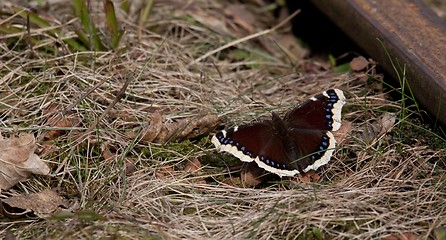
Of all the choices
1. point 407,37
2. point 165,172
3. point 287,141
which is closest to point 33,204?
point 165,172

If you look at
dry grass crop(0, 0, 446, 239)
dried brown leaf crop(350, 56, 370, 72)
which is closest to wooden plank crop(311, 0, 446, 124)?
dried brown leaf crop(350, 56, 370, 72)

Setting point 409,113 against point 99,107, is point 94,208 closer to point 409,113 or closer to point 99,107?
point 99,107

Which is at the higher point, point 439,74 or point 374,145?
point 439,74

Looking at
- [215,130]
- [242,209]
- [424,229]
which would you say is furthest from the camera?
[215,130]

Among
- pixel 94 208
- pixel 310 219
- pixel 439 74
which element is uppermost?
pixel 439 74

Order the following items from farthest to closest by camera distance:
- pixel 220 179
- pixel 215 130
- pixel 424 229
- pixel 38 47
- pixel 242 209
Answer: pixel 38 47, pixel 215 130, pixel 220 179, pixel 242 209, pixel 424 229

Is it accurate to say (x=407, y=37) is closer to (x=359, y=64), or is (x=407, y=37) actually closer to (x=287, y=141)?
(x=359, y=64)

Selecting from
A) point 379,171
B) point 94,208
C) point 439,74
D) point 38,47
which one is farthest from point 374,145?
point 38,47
